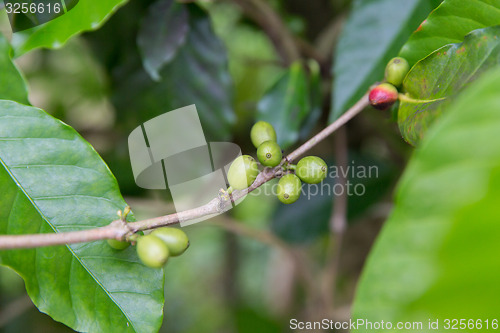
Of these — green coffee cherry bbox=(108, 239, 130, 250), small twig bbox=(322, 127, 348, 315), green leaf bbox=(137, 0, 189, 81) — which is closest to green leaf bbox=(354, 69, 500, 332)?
green coffee cherry bbox=(108, 239, 130, 250)

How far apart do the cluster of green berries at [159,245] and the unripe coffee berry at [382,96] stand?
A: 28cm

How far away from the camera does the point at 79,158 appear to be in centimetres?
50

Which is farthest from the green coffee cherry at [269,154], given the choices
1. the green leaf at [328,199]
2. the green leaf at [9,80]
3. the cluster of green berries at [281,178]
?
the green leaf at [328,199]

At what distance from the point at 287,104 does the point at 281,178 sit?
1.40 ft

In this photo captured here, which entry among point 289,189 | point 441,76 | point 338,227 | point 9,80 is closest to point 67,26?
point 9,80

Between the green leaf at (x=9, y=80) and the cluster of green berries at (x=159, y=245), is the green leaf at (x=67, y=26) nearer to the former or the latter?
the green leaf at (x=9, y=80)

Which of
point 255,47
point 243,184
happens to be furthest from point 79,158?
point 255,47

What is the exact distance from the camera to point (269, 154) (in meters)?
0.46

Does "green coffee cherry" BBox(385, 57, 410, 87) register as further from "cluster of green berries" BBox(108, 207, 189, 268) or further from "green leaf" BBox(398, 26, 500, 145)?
"cluster of green berries" BBox(108, 207, 189, 268)

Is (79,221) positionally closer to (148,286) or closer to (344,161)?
(148,286)

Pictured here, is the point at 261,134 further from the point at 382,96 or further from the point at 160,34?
the point at 160,34

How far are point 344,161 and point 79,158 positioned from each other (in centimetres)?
80

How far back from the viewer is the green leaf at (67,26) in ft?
1.88

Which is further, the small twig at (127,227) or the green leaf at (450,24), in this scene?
the green leaf at (450,24)
